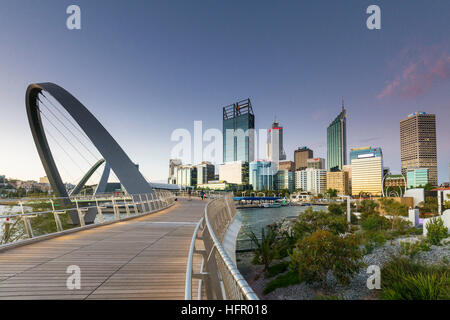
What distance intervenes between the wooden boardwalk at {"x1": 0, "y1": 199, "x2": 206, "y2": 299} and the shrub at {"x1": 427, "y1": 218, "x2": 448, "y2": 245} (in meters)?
19.9

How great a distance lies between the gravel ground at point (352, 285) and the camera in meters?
13.3

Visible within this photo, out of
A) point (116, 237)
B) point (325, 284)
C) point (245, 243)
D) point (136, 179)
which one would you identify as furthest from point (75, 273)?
point (245, 243)

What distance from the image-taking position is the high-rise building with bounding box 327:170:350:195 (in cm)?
18662

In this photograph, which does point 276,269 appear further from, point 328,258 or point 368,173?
point 368,173

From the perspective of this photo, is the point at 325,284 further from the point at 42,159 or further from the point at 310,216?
the point at 42,159

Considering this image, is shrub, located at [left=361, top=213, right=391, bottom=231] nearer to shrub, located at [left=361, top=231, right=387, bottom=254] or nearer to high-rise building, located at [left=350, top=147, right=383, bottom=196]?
shrub, located at [left=361, top=231, right=387, bottom=254]

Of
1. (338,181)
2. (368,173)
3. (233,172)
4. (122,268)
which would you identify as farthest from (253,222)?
(338,181)

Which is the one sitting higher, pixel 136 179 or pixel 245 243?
pixel 136 179

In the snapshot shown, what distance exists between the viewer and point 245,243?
1305 inches

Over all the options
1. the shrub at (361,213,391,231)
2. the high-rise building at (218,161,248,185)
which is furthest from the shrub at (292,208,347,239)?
the high-rise building at (218,161,248,185)

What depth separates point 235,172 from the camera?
185875 mm

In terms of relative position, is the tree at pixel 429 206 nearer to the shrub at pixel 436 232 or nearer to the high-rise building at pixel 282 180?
the shrub at pixel 436 232

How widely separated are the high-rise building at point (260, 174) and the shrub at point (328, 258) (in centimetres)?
16161
